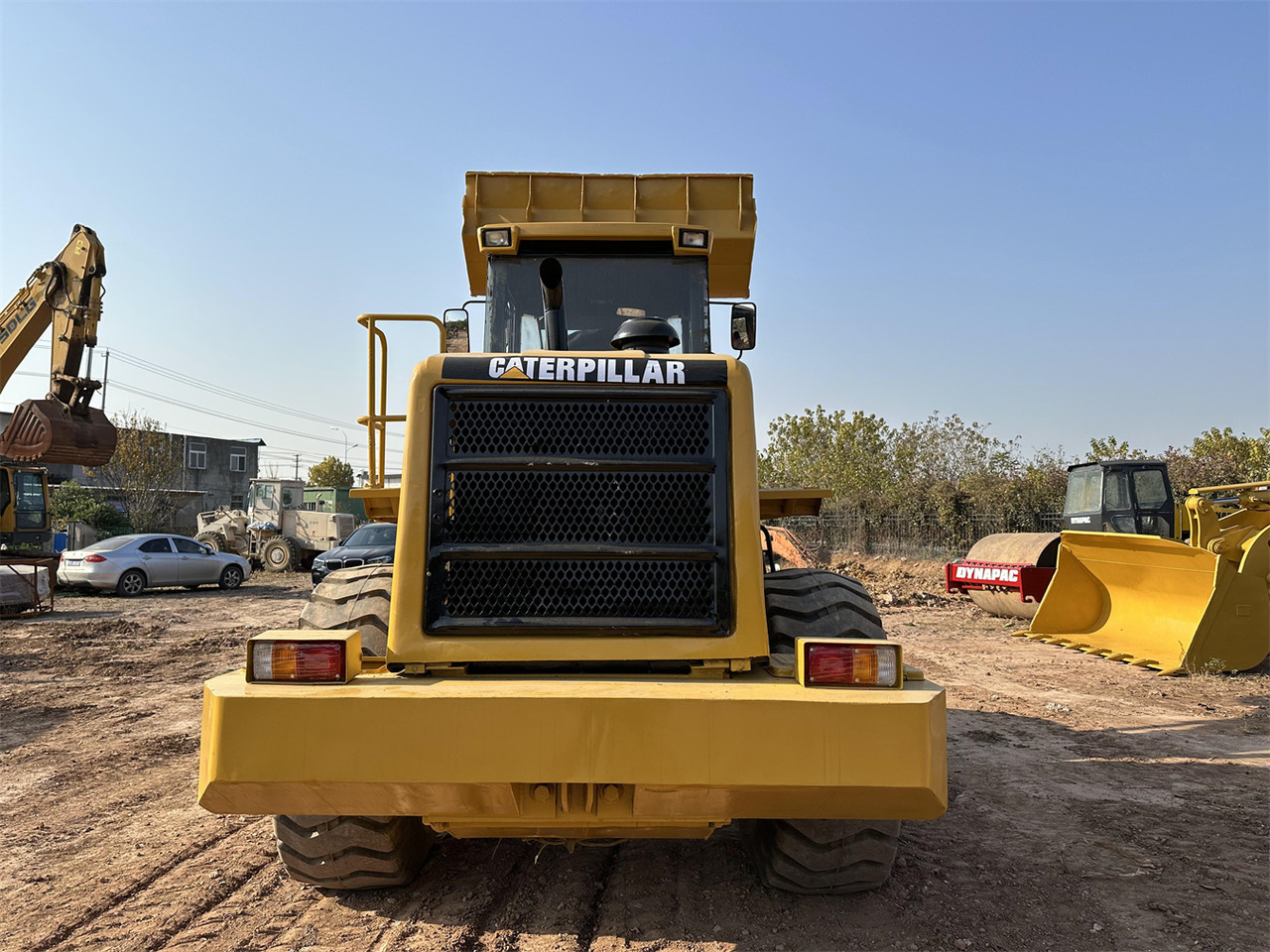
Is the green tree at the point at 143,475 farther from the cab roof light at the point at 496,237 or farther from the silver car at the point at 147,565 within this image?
the cab roof light at the point at 496,237

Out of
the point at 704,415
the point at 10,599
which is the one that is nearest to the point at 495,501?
the point at 704,415

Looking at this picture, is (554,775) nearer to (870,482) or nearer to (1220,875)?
(1220,875)

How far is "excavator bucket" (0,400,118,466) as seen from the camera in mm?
13578

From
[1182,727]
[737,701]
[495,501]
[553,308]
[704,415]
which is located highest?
[553,308]

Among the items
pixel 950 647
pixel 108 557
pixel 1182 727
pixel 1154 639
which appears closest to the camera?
pixel 1182 727

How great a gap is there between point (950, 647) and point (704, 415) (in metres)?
9.61

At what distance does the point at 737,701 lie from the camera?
275 cm

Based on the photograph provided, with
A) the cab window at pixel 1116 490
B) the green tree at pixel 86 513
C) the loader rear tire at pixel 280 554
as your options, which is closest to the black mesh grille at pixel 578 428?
the cab window at pixel 1116 490

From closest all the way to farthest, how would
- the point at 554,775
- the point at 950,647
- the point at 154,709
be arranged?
the point at 554,775
the point at 154,709
the point at 950,647

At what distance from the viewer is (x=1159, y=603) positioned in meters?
9.91

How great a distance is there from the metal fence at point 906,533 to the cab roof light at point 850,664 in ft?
66.4

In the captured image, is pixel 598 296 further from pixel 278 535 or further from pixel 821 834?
pixel 278 535

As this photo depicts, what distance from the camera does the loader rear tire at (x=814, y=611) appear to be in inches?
138

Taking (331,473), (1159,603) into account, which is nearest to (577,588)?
(1159,603)
